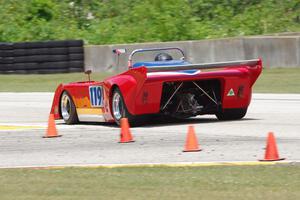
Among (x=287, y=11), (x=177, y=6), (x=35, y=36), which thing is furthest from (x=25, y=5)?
(x=287, y=11)

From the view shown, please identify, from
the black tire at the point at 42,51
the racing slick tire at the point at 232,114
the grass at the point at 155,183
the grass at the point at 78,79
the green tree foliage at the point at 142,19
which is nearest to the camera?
the grass at the point at 155,183

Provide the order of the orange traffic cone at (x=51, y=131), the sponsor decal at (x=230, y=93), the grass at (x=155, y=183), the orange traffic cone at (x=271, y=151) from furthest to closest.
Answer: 1. the sponsor decal at (x=230, y=93)
2. the orange traffic cone at (x=51, y=131)
3. the orange traffic cone at (x=271, y=151)
4. the grass at (x=155, y=183)

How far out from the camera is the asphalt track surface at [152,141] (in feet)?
33.6

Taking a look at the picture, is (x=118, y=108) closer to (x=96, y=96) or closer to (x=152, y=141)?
(x=96, y=96)

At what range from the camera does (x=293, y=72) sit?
1008 inches

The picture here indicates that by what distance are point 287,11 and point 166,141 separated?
78.3 ft

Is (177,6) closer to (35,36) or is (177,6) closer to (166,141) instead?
(35,36)

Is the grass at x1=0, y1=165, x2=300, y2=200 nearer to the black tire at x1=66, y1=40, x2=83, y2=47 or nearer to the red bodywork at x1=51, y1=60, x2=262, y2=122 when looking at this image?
the red bodywork at x1=51, y1=60, x2=262, y2=122

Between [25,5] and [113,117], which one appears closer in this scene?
[113,117]

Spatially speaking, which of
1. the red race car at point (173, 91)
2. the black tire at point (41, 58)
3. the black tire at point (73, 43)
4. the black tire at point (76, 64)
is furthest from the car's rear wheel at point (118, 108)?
the black tire at point (76, 64)

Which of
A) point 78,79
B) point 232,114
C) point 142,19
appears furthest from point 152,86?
point 142,19

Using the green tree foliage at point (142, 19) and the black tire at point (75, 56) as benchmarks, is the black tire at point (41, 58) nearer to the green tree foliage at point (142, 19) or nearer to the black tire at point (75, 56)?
the black tire at point (75, 56)

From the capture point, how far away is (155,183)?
8344 mm

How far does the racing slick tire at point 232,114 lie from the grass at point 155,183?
484 centimetres
